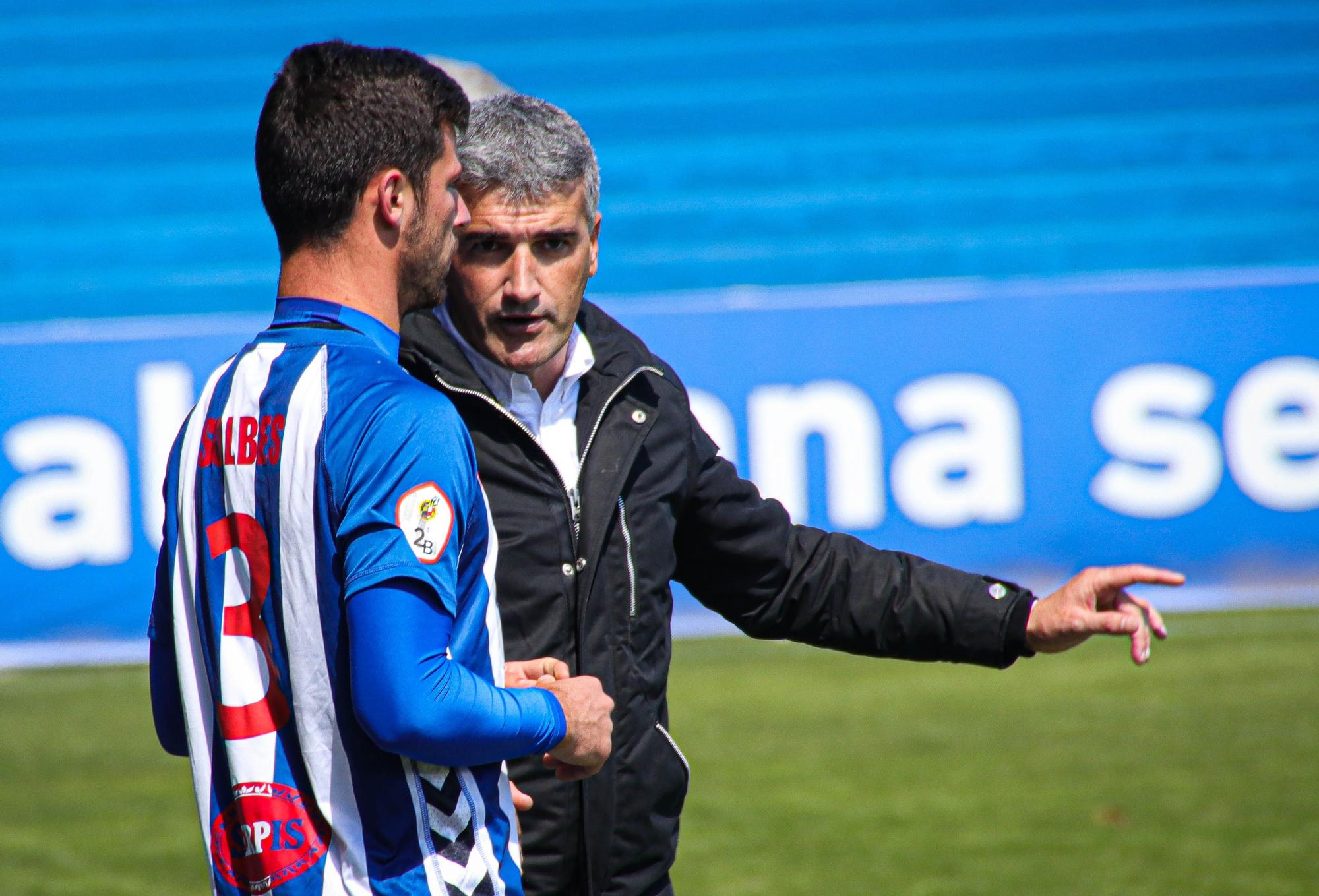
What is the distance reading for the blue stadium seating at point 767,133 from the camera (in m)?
8.09

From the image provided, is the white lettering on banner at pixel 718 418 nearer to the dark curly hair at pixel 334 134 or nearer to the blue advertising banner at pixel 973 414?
the blue advertising banner at pixel 973 414

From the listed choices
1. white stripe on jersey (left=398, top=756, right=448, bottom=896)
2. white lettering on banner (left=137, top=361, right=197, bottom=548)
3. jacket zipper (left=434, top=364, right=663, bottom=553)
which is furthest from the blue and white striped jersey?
white lettering on banner (left=137, top=361, right=197, bottom=548)

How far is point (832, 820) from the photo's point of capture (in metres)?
4.23

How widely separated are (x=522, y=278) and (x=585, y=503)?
31 cm

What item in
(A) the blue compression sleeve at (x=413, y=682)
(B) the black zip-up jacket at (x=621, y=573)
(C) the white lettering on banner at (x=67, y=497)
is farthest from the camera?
(C) the white lettering on banner at (x=67, y=497)

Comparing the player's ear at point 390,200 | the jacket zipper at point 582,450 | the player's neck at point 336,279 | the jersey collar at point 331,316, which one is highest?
the player's ear at point 390,200

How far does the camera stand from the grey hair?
204 centimetres

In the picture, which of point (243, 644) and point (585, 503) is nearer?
point (243, 644)

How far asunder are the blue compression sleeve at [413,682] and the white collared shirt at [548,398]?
2.22 ft

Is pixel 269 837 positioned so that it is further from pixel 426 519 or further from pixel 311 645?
pixel 426 519

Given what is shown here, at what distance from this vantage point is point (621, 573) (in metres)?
2.02

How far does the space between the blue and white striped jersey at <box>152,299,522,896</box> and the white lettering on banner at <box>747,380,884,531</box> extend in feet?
15.5

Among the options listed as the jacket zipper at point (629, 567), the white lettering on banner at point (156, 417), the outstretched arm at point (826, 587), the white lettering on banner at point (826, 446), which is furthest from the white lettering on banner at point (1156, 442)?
the jacket zipper at point (629, 567)

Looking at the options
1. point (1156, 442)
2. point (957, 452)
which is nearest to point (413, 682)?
point (957, 452)
